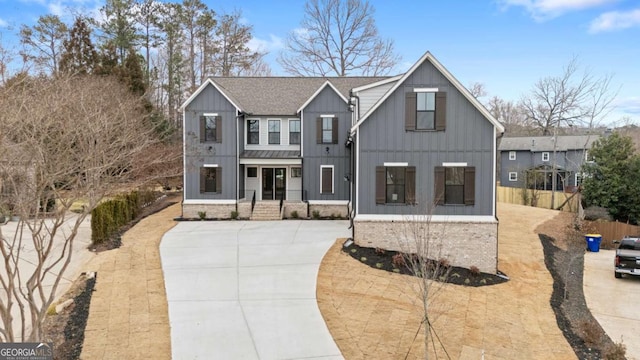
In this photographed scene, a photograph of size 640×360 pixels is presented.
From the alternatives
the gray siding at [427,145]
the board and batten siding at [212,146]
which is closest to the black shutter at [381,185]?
the gray siding at [427,145]

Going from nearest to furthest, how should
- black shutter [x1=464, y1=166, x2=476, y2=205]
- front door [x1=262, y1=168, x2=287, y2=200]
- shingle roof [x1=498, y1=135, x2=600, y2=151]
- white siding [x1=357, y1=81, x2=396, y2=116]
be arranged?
1. black shutter [x1=464, y1=166, x2=476, y2=205]
2. white siding [x1=357, y1=81, x2=396, y2=116]
3. front door [x1=262, y1=168, x2=287, y2=200]
4. shingle roof [x1=498, y1=135, x2=600, y2=151]

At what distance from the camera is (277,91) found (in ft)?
82.8

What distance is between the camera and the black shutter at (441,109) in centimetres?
1550

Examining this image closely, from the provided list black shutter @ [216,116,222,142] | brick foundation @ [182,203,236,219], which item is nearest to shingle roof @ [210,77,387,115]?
black shutter @ [216,116,222,142]

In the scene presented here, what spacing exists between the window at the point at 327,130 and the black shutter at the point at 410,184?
755cm

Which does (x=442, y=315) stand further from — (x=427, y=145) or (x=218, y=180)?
(x=218, y=180)

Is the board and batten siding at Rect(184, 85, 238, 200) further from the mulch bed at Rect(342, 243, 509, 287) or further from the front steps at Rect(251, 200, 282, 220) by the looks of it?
the mulch bed at Rect(342, 243, 509, 287)

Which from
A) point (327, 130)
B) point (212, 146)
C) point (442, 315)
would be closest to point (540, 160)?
point (327, 130)

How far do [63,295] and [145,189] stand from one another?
573 inches

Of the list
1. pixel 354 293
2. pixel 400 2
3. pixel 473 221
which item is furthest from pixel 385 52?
pixel 354 293

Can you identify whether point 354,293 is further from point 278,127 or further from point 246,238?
point 278,127

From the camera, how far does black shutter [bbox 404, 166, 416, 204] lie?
51.1 feet

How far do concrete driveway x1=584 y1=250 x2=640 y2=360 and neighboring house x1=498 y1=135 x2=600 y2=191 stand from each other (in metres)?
20.6

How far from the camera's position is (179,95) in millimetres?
37750
